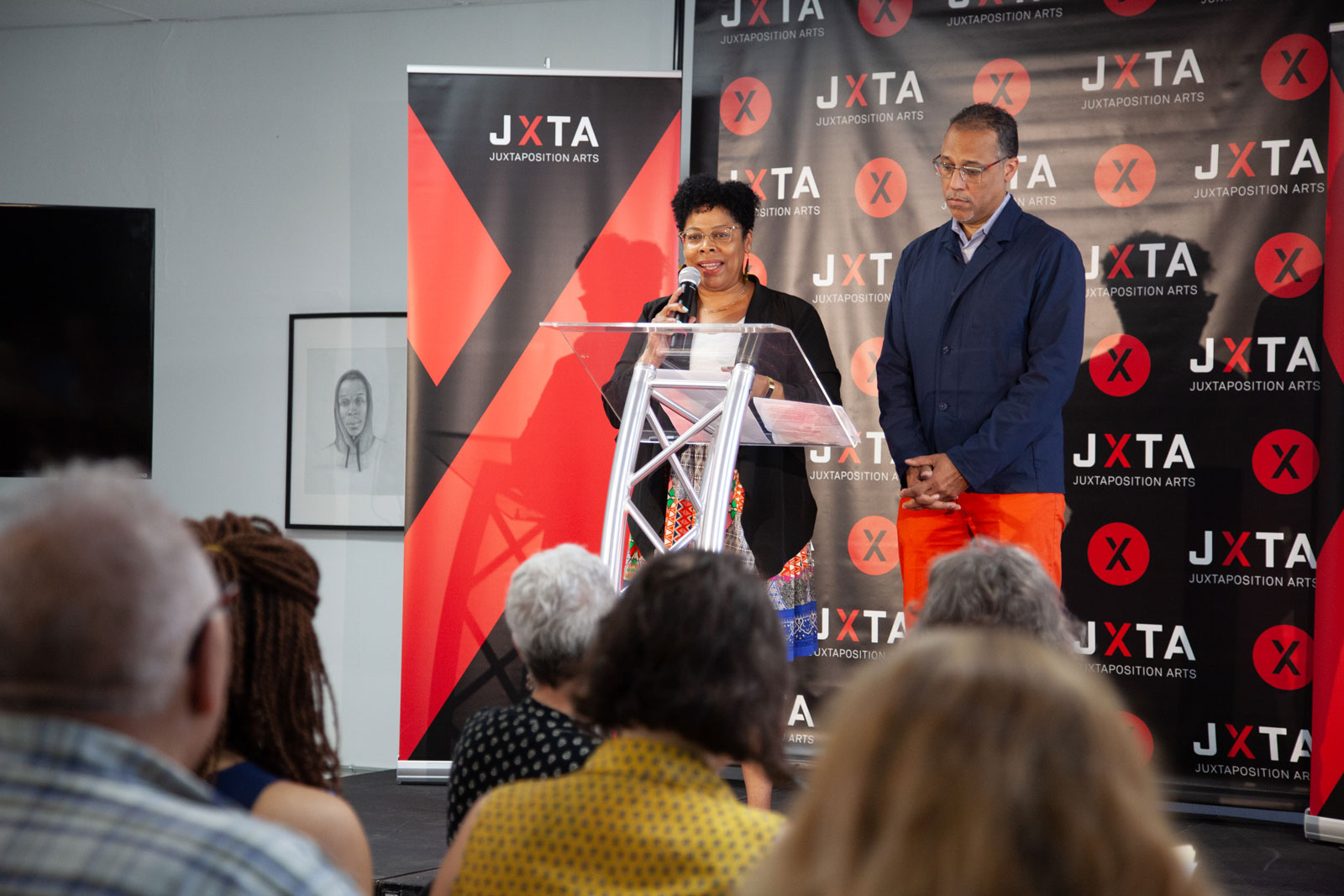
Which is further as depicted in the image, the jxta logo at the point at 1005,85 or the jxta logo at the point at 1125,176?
the jxta logo at the point at 1005,85

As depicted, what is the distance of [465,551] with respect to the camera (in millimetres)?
4504

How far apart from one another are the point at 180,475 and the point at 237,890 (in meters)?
5.12

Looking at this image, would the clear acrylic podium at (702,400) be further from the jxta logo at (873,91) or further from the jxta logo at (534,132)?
the jxta logo at (873,91)

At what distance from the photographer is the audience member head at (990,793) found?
69 cm

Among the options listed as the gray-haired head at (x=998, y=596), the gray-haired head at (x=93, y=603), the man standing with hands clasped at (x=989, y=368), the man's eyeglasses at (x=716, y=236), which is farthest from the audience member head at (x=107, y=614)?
the man's eyeglasses at (x=716, y=236)

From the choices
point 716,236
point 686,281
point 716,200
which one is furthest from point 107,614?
point 716,200

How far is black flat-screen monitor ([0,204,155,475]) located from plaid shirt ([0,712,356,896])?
5.01 m

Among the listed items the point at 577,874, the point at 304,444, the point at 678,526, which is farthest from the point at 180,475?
the point at 577,874

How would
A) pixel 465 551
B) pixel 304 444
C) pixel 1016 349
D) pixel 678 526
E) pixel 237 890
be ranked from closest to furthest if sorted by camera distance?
pixel 237 890 → pixel 1016 349 → pixel 678 526 → pixel 465 551 → pixel 304 444

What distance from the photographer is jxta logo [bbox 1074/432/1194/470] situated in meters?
4.23

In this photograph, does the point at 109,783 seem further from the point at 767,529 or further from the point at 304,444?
the point at 304,444

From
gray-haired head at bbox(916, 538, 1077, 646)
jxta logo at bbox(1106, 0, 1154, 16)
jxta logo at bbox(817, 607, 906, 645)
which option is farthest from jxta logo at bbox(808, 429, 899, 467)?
gray-haired head at bbox(916, 538, 1077, 646)

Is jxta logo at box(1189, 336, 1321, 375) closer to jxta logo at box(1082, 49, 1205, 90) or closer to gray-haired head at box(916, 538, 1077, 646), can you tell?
jxta logo at box(1082, 49, 1205, 90)

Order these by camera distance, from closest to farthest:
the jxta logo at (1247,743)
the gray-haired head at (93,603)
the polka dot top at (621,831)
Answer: the gray-haired head at (93,603) < the polka dot top at (621,831) < the jxta logo at (1247,743)
